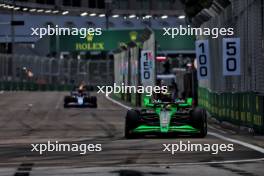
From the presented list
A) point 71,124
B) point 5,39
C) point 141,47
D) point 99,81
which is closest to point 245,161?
point 71,124

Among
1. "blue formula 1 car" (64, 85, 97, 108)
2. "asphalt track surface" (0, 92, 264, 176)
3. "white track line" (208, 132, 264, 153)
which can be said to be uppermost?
"blue formula 1 car" (64, 85, 97, 108)

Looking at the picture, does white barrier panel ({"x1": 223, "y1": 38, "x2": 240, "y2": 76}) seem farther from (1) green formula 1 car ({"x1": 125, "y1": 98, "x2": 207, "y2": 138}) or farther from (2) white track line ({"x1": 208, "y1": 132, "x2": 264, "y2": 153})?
(1) green formula 1 car ({"x1": 125, "y1": 98, "x2": 207, "y2": 138})

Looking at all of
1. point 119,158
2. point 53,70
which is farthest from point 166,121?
point 53,70

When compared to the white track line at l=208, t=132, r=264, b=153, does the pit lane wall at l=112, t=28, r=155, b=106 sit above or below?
above

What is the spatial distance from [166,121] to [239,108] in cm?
594

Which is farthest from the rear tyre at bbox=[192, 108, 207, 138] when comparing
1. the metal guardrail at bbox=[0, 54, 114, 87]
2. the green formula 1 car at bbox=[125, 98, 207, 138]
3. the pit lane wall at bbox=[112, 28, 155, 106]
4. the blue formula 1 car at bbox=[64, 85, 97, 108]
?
the metal guardrail at bbox=[0, 54, 114, 87]

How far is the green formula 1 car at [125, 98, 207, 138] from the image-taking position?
2497cm

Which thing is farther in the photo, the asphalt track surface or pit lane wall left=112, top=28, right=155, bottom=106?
pit lane wall left=112, top=28, right=155, bottom=106

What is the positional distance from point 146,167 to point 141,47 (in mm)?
42361

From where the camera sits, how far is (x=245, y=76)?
3200 cm

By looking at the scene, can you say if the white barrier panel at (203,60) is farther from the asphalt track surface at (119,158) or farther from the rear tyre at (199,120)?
the rear tyre at (199,120)

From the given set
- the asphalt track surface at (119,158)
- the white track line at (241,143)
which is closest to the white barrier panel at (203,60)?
the asphalt track surface at (119,158)

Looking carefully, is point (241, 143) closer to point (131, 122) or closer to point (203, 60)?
point (131, 122)

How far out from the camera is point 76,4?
409 feet
